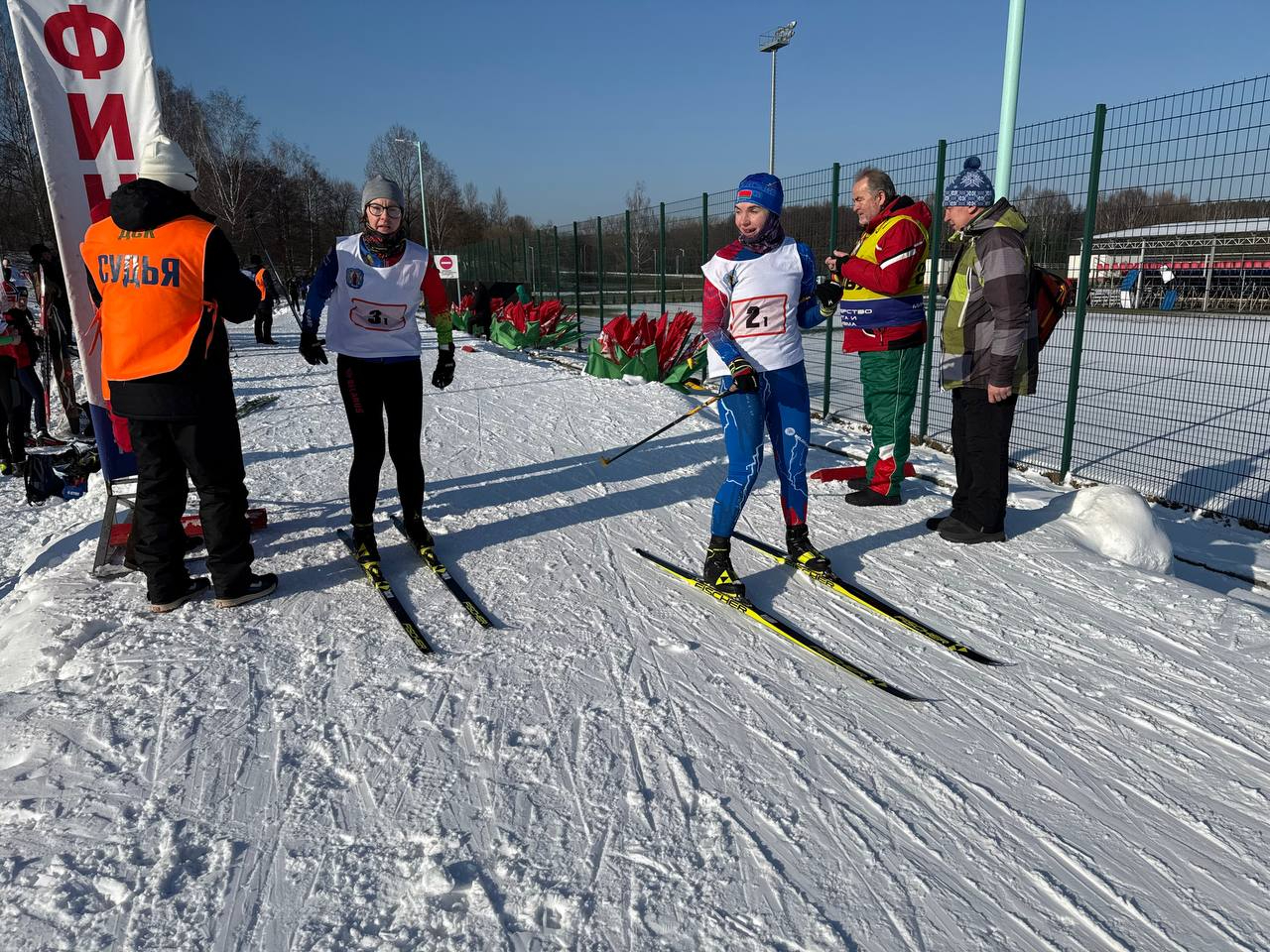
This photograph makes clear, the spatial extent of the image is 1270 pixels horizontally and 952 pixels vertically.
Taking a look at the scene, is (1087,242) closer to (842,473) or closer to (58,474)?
(842,473)

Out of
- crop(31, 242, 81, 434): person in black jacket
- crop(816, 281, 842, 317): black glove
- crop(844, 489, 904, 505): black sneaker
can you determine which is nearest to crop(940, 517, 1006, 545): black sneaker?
crop(844, 489, 904, 505): black sneaker

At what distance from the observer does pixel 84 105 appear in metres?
3.65

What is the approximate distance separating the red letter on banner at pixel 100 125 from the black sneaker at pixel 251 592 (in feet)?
7.32

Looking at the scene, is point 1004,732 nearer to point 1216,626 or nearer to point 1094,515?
point 1216,626

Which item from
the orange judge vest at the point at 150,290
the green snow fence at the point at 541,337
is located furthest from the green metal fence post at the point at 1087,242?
the green snow fence at the point at 541,337

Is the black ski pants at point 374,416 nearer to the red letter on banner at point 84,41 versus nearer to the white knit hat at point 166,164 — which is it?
the white knit hat at point 166,164

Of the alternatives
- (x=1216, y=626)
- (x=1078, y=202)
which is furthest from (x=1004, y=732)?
(x=1078, y=202)

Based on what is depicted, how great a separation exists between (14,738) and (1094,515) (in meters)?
4.98

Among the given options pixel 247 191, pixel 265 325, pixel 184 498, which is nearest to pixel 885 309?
pixel 184 498

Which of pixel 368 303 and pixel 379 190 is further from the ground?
pixel 379 190

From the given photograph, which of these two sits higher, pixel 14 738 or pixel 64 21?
pixel 64 21

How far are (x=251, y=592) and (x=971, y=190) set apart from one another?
13.2 feet

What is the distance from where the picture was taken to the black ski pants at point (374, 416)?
12.0 ft

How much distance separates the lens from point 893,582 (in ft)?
12.3
